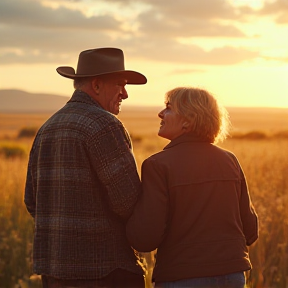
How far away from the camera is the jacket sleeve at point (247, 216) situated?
360 centimetres

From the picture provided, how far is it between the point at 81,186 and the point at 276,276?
2886 mm

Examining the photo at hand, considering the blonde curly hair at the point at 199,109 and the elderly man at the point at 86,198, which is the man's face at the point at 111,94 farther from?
the blonde curly hair at the point at 199,109

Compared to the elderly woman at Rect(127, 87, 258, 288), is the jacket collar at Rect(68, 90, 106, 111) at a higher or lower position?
higher

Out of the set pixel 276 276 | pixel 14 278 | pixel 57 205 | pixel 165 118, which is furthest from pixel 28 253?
pixel 165 118

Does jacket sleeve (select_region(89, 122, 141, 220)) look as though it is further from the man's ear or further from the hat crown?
the hat crown

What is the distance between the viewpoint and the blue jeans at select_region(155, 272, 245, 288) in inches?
131

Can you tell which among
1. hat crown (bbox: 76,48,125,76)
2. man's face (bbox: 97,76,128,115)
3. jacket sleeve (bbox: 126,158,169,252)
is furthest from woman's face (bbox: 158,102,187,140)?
hat crown (bbox: 76,48,125,76)

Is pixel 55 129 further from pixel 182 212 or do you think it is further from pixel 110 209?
pixel 182 212

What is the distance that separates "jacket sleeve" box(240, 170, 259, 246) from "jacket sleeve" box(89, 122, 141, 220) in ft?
1.86

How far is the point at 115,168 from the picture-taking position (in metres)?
3.49

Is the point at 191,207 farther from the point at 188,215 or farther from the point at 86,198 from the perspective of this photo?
the point at 86,198

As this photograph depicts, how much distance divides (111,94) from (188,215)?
88cm

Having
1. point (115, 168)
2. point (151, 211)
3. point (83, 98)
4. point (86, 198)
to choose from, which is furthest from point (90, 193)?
point (83, 98)

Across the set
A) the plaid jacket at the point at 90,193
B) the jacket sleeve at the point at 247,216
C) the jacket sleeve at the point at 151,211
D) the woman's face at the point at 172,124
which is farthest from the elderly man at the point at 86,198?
the jacket sleeve at the point at 247,216
